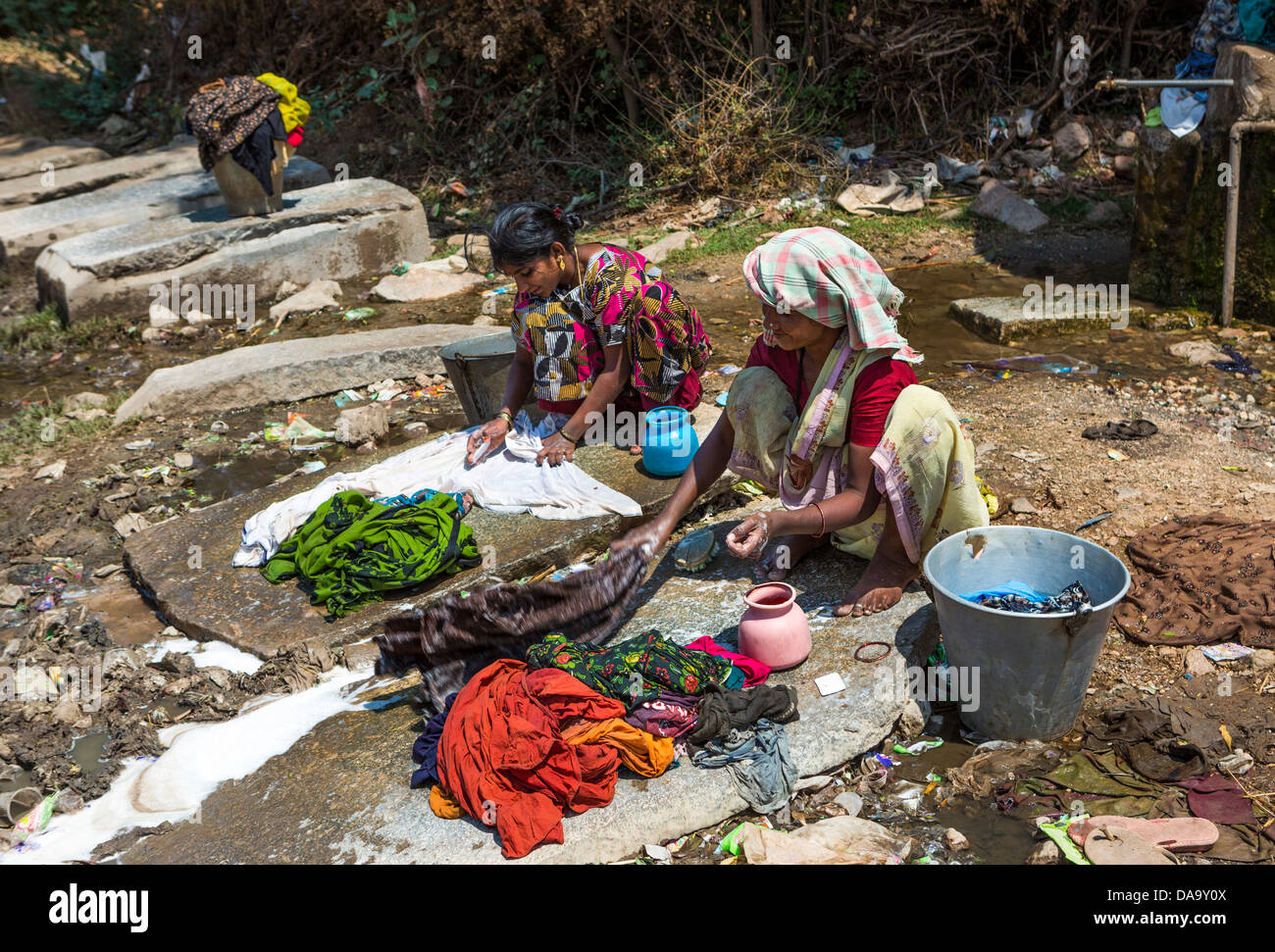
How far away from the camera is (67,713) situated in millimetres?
3428

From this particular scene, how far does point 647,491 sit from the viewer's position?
13.9ft

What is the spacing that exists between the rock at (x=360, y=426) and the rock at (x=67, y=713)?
7.82ft

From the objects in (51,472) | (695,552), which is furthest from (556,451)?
(51,472)

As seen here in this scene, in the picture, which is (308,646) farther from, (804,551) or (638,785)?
(804,551)

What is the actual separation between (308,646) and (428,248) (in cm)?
605

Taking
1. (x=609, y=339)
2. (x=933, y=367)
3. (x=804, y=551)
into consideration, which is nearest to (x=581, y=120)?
(x=933, y=367)

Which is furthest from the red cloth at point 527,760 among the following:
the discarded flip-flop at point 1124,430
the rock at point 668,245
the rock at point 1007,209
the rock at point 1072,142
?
the rock at point 1072,142

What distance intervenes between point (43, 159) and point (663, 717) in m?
11.6

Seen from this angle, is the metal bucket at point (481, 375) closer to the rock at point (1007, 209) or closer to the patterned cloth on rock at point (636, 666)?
the patterned cloth on rock at point (636, 666)

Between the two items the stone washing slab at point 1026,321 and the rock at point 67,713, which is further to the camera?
the stone washing slab at point 1026,321

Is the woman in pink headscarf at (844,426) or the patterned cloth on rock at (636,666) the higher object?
the woman in pink headscarf at (844,426)

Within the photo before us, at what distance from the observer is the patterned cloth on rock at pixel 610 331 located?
4.31 metres

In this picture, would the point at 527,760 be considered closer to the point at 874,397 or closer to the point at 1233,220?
the point at 874,397

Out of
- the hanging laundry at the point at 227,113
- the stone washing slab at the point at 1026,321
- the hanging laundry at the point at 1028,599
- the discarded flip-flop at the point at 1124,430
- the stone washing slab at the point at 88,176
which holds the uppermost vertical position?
the hanging laundry at the point at 227,113
